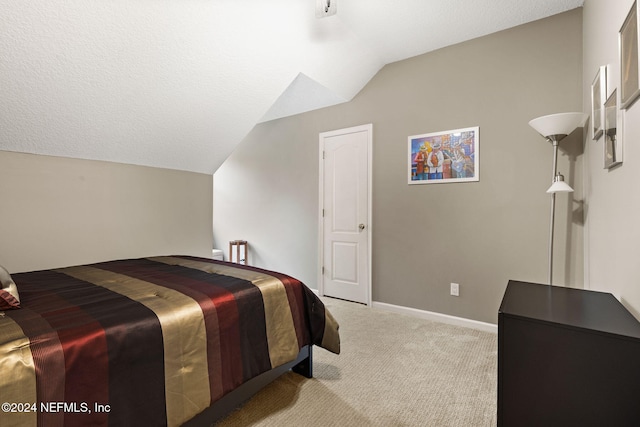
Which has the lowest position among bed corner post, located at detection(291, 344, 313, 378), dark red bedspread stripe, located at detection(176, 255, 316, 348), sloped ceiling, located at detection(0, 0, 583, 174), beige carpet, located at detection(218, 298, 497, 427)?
beige carpet, located at detection(218, 298, 497, 427)

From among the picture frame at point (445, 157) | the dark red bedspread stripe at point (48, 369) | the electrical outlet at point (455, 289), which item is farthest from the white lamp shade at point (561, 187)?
the dark red bedspread stripe at point (48, 369)

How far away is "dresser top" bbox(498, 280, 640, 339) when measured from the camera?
1.10 meters

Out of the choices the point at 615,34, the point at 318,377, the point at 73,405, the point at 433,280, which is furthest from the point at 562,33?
the point at 73,405

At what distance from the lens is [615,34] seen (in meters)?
1.53

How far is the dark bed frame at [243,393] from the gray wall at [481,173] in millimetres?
1620

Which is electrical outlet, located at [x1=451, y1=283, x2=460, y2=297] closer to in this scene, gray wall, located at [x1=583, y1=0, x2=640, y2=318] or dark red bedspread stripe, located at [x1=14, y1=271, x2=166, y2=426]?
→ gray wall, located at [x1=583, y1=0, x2=640, y2=318]

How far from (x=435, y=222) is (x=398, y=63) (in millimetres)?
1757

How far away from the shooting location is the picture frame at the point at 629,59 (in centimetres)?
118

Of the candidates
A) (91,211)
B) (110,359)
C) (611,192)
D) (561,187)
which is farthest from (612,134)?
(91,211)

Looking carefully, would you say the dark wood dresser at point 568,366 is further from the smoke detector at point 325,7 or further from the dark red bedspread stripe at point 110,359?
the smoke detector at point 325,7

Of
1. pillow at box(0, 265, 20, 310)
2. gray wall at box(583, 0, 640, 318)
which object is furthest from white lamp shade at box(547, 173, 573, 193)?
pillow at box(0, 265, 20, 310)

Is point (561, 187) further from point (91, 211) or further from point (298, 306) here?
point (91, 211)

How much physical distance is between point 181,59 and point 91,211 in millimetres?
1591

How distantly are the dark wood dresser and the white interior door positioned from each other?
7.61 ft
